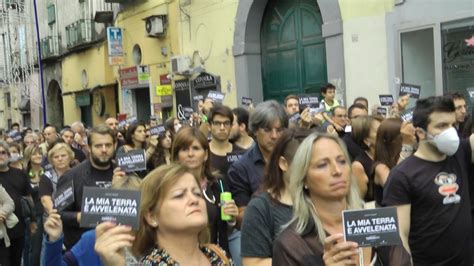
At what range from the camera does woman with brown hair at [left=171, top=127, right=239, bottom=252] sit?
17.7ft

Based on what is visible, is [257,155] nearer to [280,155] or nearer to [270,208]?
[280,155]

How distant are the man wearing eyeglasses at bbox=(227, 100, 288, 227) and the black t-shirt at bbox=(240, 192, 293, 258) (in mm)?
1550

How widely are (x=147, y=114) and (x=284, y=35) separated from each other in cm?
792

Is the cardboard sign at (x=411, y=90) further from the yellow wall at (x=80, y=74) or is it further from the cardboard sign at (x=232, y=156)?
the yellow wall at (x=80, y=74)

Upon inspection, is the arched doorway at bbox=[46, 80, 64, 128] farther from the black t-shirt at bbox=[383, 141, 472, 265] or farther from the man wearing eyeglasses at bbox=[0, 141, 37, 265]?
the black t-shirt at bbox=[383, 141, 472, 265]

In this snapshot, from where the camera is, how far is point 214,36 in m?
18.4

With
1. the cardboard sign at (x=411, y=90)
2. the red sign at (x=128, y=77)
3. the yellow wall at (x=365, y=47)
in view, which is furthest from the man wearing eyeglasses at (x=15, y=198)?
the red sign at (x=128, y=77)

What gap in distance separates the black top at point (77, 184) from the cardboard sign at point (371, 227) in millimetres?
3372

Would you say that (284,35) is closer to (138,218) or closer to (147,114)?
(147,114)

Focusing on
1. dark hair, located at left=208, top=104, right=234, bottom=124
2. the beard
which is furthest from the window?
the beard

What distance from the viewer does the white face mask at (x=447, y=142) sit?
459cm

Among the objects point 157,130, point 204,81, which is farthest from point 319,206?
point 204,81

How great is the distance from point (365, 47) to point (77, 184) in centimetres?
853

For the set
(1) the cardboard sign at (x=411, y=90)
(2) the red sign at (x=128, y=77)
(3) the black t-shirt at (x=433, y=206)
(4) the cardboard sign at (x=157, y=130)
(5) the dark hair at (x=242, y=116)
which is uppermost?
(2) the red sign at (x=128, y=77)
